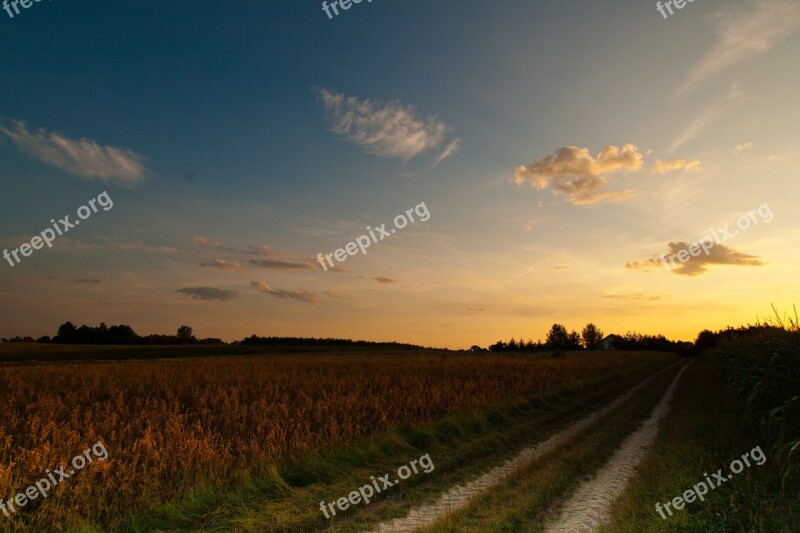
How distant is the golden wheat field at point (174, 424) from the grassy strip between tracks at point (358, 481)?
0.45m

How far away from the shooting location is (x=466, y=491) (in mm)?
8586

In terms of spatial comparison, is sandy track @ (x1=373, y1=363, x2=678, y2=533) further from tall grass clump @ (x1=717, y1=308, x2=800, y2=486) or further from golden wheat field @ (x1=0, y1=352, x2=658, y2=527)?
tall grass clump @ (x1=717, y1=308, x2=800, y2=486)

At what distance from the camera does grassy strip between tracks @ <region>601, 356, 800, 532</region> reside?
6809 mm

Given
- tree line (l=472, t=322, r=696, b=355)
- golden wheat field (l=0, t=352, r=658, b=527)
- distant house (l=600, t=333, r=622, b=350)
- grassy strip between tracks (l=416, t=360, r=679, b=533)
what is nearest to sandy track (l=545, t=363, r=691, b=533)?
grassy strip between tracks (l=416, t=360, r=679, b=533)

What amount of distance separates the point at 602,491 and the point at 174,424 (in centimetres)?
930

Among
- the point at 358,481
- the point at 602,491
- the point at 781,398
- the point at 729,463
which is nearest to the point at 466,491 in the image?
the point at 358,481

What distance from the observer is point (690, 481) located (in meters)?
8.57

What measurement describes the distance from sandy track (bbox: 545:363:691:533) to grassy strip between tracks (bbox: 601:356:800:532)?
0.69 ft

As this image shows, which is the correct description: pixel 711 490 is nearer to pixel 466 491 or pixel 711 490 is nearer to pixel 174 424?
pixel 466 491

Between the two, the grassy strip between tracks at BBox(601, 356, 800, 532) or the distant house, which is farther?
the distant house

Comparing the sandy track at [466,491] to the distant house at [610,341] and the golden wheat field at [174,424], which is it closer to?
the golden wheat field at [174,424]

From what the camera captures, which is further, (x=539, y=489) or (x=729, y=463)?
(x=729, y=463)

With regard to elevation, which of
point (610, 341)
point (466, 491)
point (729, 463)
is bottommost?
point (466, 491)

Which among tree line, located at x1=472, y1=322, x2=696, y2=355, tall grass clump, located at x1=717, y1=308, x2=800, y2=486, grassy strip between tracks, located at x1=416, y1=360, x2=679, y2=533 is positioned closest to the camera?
grassy strip between tracks, located at x1=416, y1=360, x2=679, y2=533
